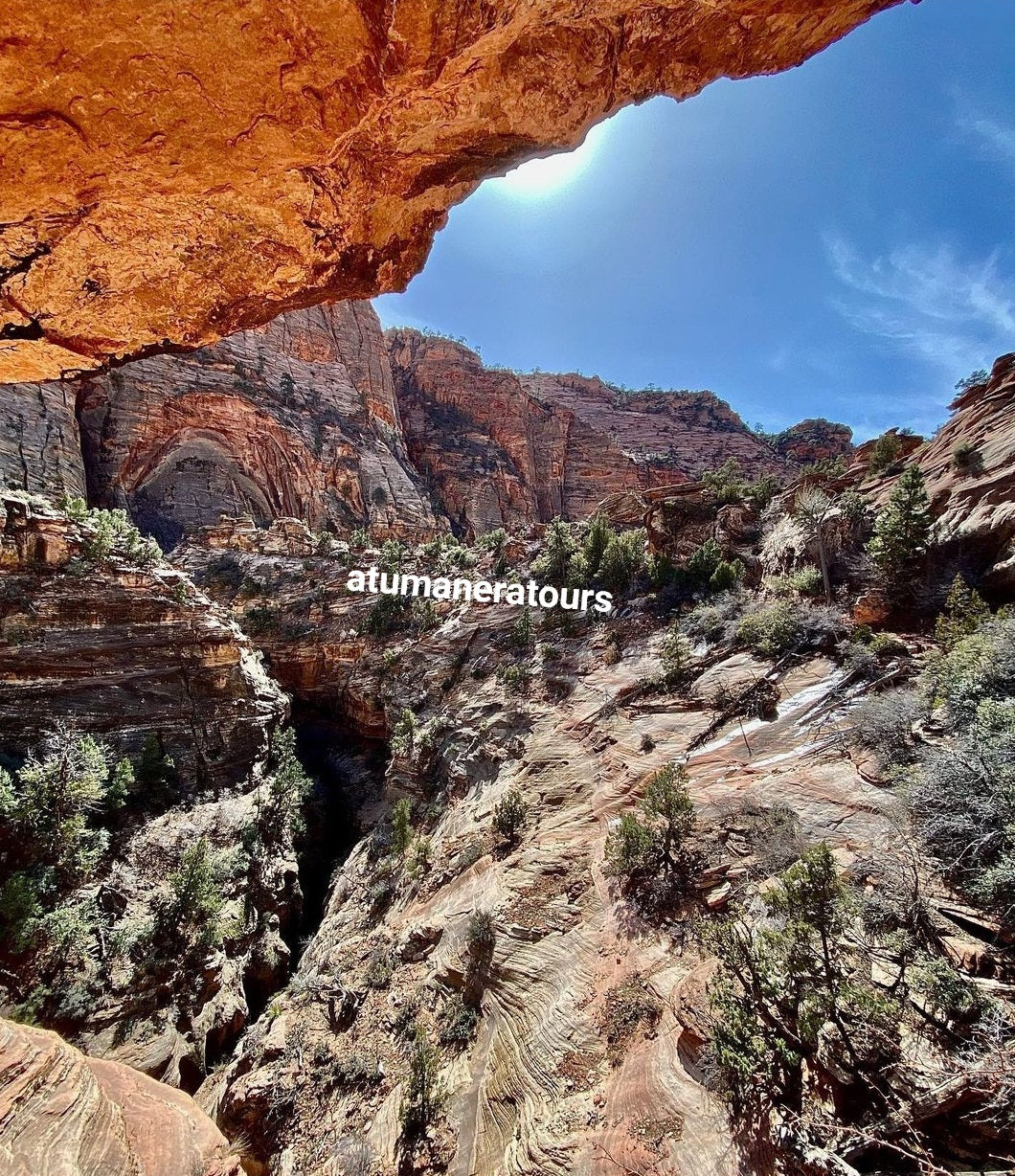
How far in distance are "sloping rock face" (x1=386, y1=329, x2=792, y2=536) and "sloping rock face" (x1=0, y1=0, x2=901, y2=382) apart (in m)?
40.6

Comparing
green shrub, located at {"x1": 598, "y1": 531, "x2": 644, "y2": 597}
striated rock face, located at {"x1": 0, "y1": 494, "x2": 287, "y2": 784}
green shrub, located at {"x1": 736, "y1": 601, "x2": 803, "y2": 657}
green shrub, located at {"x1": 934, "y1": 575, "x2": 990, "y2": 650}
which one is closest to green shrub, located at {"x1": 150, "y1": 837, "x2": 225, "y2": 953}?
striated rock face, located at {"x1": 0, "y1": 494, "x2": 287, "y2": 784}

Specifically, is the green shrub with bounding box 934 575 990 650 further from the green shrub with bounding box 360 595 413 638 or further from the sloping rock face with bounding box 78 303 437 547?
the sloping rock face with bounding box 78 303 437 547

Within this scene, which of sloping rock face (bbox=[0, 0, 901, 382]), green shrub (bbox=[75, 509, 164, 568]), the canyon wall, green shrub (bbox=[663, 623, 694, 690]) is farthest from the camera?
the canyon wall

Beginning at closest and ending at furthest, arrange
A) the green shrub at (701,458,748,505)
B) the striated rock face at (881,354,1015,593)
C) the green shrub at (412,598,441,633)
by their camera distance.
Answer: the striated rock face at (881,354,1015,593)
the green shrub at (701,458,748,505)
the green shrub at (412,598,441,633)

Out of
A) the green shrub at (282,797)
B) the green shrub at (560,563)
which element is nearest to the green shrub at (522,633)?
the green shrub at (560,563)

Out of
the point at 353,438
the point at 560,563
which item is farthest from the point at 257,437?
the point at 560,563

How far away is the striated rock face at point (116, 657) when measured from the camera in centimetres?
1420

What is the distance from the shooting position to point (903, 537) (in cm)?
1180

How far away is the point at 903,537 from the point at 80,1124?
57.7ft

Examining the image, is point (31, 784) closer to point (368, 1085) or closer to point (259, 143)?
point (368, 1085)

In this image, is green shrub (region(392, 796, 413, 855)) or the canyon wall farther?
the canyon wall

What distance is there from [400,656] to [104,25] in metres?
22.0

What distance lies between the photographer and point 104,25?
86.1 inches

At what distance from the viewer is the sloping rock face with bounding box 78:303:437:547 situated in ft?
101
